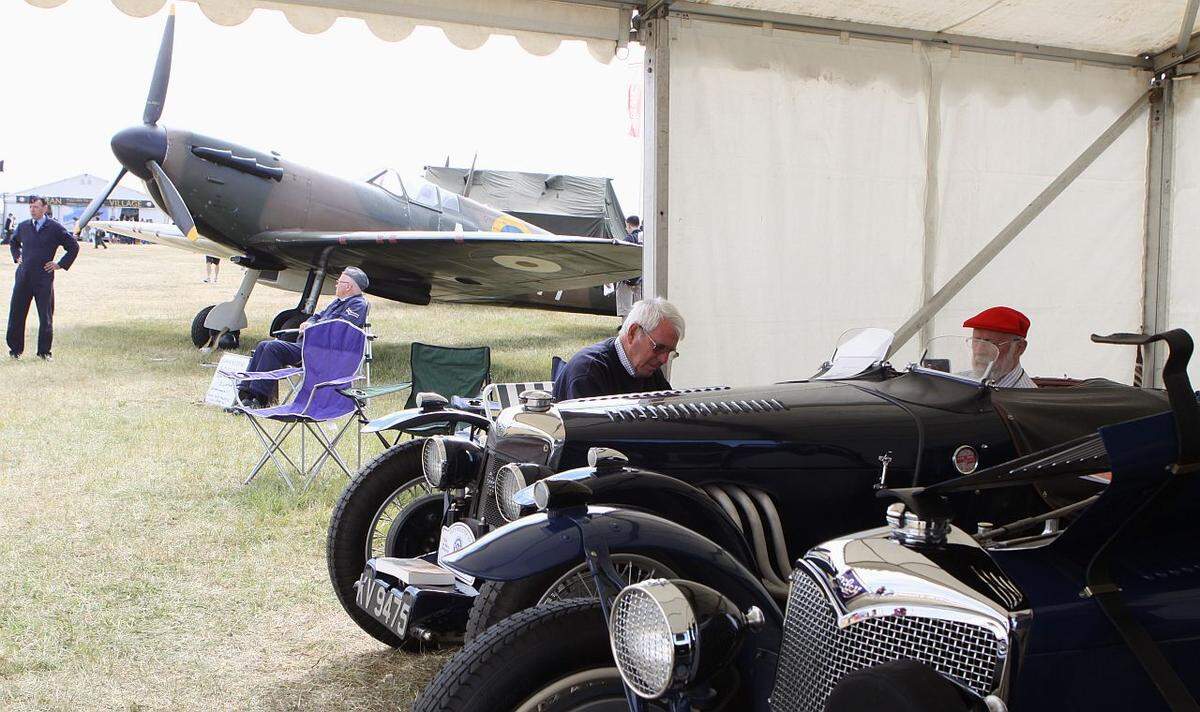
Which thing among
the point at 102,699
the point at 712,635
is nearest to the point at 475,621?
the point at 712,635

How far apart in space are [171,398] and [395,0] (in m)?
5.26

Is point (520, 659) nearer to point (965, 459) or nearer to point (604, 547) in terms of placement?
point (604, 547)

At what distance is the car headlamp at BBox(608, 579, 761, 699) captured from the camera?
1585 mm

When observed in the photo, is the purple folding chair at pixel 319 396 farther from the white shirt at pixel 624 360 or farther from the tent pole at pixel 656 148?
the white shirt at pixel 624 360

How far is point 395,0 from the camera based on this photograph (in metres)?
4.79

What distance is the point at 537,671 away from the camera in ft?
5.80

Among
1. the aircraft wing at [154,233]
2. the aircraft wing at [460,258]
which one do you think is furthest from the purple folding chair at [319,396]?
the aircraft wing at [154,233]

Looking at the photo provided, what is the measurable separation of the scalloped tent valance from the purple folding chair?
1776mm

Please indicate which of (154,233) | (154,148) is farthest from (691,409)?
(154,233)

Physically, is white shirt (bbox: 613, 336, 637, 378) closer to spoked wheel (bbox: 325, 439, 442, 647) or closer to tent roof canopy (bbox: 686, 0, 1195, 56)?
spoked wheel (bbox: 325, 439, 442, 647)

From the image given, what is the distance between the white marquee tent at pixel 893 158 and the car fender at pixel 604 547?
9.82ft

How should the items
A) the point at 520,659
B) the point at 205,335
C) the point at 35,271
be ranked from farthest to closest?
the point at 205,335 < the point at 35,271 < the point at 520,659

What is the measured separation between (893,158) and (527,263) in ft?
21.6

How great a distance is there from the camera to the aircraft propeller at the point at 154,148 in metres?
11.0
